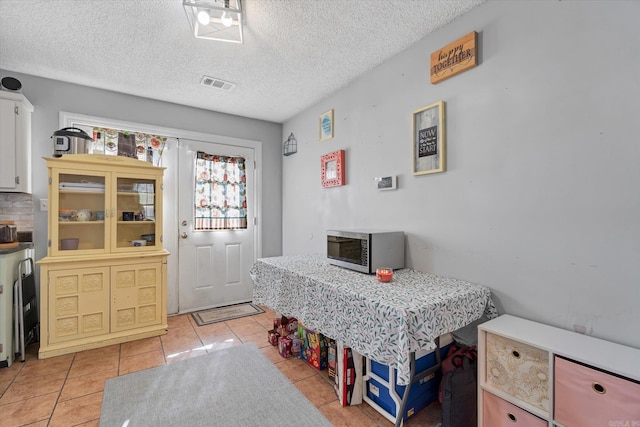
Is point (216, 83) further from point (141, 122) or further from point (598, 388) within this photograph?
point (598, 388)

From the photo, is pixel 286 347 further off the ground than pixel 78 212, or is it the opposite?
pixel 78 212

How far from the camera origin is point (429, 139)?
211 centimetres

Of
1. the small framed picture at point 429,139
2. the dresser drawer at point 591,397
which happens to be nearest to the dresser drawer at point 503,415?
the dresser drawer at point 591,397

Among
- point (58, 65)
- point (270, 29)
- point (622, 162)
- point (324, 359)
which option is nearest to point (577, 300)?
point (622, 162)

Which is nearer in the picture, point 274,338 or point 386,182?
point 386,182

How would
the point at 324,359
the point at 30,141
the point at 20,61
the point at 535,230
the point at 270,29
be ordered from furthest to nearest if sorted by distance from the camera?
the point at 30,141, the point at 20,61, the point at 324,359, the point at 270,29, the point at 535,230

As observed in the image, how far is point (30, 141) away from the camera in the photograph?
276 centimetres

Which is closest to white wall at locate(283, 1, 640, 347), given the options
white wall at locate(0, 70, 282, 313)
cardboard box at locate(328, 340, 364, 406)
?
cardboard box at locate(328, 340, 364, 406)

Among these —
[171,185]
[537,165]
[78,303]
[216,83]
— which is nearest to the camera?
[537,165]

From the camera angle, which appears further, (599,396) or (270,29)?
(270,29)

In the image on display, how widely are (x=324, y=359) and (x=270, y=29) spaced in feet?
8.18

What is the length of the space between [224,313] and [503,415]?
2964 millimetres

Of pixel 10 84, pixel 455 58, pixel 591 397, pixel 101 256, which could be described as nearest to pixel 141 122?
pixel 10 84

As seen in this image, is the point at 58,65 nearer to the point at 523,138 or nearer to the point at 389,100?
the point at 389,100
